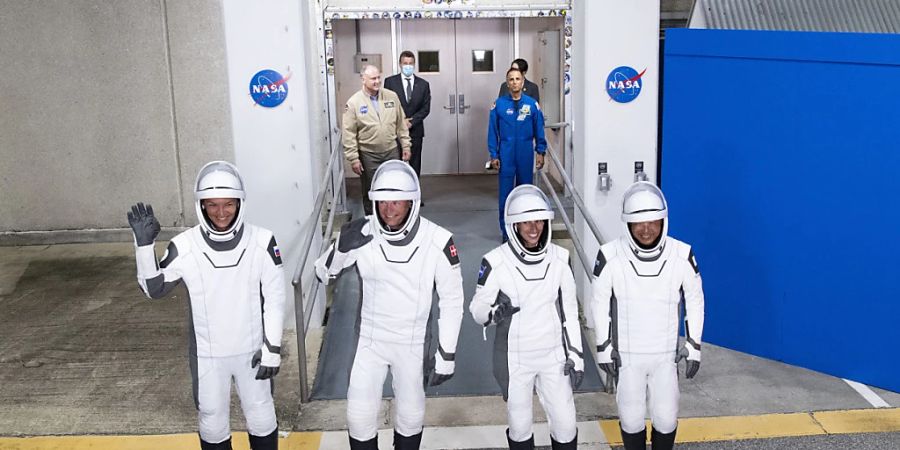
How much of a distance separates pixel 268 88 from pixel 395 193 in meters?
2.47

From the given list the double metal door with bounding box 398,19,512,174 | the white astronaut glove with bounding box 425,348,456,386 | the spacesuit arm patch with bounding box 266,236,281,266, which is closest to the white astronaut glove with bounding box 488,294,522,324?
the white astronaut glove with bounding box 425,348,456,386

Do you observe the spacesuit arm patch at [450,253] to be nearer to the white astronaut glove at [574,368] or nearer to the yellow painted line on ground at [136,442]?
the white astronaut glove at [574,368]

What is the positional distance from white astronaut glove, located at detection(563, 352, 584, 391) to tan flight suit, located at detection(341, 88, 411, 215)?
3.74 m

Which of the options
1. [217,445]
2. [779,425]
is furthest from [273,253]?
[779,425]

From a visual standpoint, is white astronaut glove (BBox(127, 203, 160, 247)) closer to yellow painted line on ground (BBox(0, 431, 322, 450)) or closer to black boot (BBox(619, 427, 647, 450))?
yellow painted line on ground (BBox(0, 431, 322, 450))

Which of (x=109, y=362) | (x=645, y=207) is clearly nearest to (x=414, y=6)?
(x=109, y=362)

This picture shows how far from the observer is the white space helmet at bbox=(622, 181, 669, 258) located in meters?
4.84

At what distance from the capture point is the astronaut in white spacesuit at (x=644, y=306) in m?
4.89

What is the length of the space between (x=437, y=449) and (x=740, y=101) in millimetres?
3313

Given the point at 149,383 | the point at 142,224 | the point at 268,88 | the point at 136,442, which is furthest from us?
the point at 268,88

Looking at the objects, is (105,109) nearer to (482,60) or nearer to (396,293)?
(482,60)

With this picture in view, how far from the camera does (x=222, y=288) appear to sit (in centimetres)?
477

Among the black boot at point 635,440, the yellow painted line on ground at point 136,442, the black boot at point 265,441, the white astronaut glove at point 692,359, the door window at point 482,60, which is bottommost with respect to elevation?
the yellow painted line on ground at point 136,442

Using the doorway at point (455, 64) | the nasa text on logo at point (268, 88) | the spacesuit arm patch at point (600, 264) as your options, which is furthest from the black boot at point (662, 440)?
the doorway at point (455, 64)
